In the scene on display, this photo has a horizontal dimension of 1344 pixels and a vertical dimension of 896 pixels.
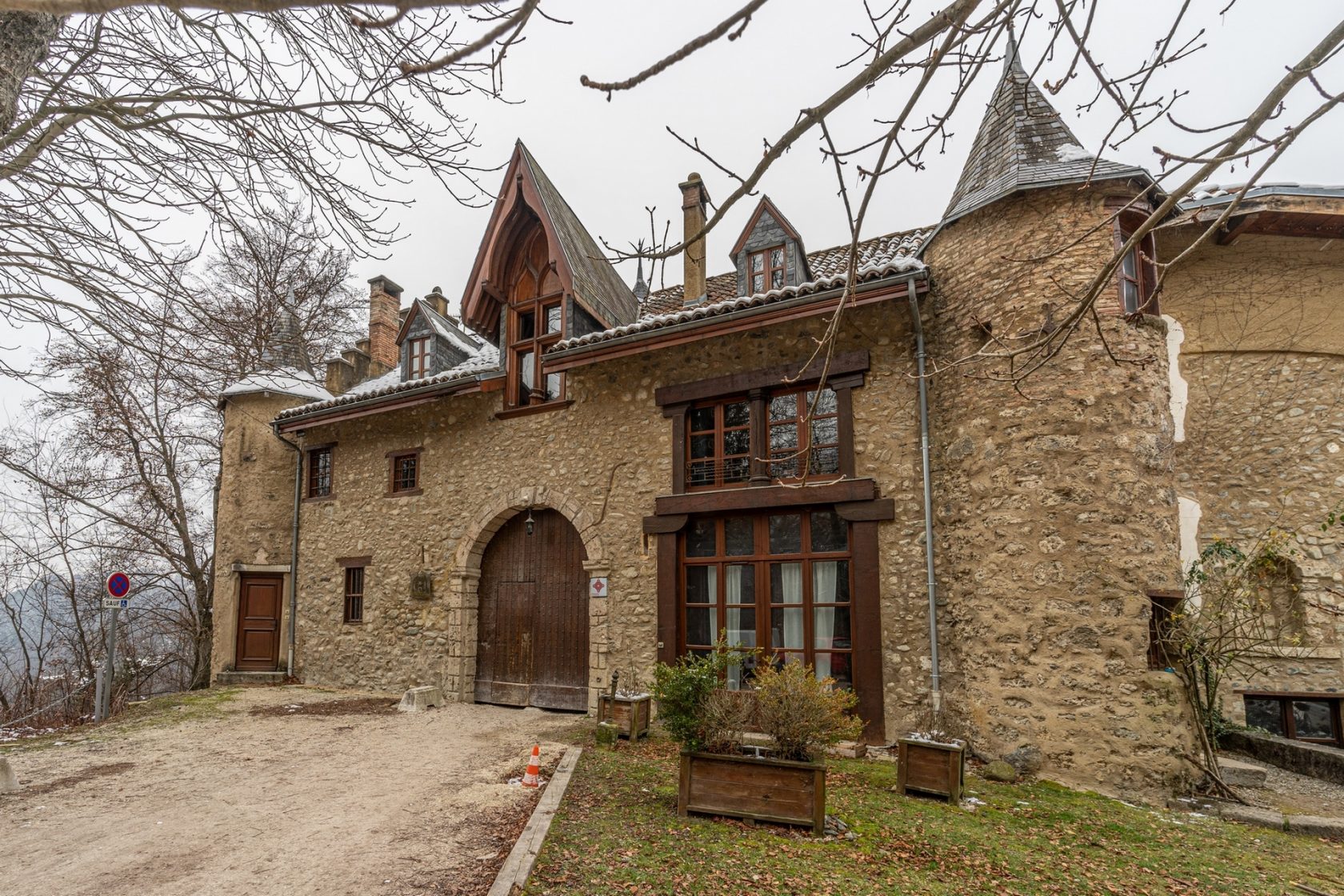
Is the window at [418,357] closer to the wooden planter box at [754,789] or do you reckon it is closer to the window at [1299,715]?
the wooden planter box at [754,789]

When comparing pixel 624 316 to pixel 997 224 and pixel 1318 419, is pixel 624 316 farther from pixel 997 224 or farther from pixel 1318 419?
pixel 1318 419

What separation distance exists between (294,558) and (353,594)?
65.7 inches

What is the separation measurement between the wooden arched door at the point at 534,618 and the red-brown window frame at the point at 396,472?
1.89 meters

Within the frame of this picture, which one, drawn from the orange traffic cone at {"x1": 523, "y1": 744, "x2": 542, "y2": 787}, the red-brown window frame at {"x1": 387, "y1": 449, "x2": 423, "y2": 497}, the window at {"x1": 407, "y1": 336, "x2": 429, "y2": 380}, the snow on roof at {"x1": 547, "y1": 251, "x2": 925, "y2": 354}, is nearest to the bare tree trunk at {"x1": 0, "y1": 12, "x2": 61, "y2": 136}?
the orange traffic cone at {"x1": 523, "y1": 744, "x2": 542, "y2": 787}

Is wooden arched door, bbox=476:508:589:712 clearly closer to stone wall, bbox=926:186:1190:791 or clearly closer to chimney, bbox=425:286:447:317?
stone wall, bbox=926:186:1190:791

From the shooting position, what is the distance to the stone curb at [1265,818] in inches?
225

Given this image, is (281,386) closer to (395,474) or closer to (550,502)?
(395,474)

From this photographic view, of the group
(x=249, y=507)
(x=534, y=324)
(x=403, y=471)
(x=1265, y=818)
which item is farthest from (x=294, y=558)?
(x=1265, y=818)

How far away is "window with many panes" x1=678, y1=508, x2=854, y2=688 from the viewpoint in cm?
822

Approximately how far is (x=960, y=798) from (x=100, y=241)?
289 inches

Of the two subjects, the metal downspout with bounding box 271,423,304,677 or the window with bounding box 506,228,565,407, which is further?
the metal downspout with bounding box 271,423,304,677

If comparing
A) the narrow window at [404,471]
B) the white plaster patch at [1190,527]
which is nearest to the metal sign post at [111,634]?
the narrow window at [404,471]

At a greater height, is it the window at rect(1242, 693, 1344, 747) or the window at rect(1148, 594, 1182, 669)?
the window at rect(1148, 594, 1182, 669)

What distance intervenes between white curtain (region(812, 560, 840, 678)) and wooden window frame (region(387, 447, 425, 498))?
6.58 meters
